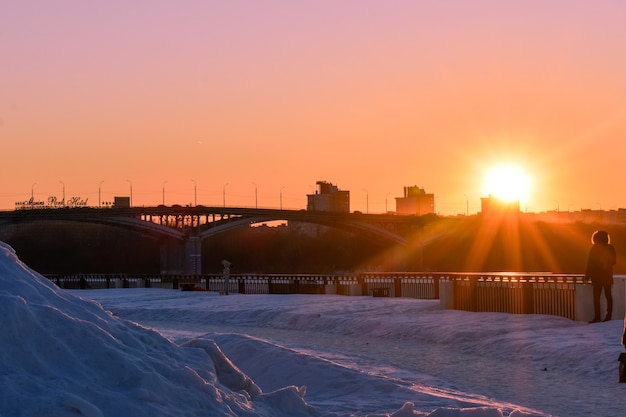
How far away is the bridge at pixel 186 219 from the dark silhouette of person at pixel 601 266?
8028 centimetres

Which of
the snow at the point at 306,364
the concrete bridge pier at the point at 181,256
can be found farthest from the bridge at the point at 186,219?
the snow at the point at 306,364

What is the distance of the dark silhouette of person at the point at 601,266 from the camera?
2242 centimetres

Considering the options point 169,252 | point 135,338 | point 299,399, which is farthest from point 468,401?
point 169,252

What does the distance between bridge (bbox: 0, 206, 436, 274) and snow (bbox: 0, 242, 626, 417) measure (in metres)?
74.0

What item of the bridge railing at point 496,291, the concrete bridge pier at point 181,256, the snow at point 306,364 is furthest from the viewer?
the concrete bridge pier at point 181,256

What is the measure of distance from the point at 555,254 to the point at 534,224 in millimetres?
5082

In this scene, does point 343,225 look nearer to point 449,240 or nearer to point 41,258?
point 449,240

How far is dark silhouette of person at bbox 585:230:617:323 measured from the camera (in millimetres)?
22422

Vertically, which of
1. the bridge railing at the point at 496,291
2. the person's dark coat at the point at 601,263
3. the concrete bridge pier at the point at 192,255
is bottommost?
the bridge railing at the point at 496,291

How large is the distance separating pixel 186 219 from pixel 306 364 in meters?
96.7

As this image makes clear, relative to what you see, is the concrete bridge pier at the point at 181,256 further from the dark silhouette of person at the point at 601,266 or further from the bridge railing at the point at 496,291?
the dark silhouette of person at the point at 601,266

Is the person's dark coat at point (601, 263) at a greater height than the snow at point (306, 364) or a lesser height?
greater

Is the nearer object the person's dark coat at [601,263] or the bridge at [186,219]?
the person's dark coat at [601,263]

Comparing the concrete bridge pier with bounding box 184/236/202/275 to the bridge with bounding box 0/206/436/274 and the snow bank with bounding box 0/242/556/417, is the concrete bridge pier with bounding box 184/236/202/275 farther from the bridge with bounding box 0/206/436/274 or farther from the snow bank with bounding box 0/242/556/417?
the snow bank with bounding box 0/242/556/417
